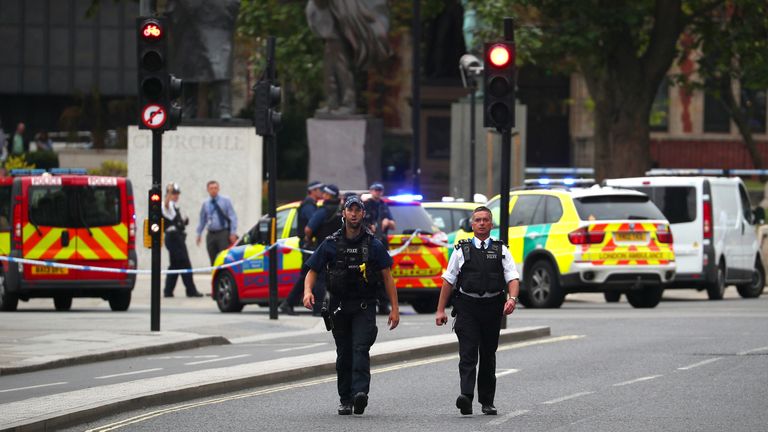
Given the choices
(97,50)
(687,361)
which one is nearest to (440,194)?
(97,50)

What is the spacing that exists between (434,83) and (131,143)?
33263mm

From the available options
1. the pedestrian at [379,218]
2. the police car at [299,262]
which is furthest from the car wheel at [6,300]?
the pedestrian at [379,218]

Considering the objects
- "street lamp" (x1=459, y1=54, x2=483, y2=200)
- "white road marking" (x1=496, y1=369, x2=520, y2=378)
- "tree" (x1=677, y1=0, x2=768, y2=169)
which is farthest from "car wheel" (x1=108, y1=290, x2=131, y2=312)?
"tree" (x1=677, y1=0, x2=768, y2=169)

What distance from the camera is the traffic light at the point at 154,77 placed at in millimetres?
19984

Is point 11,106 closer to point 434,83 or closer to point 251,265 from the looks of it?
point 434,83

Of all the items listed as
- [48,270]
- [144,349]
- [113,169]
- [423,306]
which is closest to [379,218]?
[423,306]

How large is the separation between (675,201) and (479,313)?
1578 centimetres

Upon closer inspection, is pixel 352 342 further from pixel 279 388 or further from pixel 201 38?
pixel 201 38

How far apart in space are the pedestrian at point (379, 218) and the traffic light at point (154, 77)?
166 inches

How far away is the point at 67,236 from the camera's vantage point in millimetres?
25578

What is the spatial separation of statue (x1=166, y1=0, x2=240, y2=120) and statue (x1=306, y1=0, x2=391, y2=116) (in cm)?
219

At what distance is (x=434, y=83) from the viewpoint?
6656 cm

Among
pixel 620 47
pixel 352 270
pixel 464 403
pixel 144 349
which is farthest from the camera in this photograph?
pixel 620 47

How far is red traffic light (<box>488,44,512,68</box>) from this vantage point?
20.2 meters
